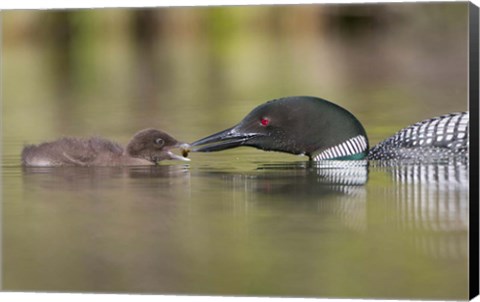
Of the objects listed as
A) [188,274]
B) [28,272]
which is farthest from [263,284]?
[28,272]

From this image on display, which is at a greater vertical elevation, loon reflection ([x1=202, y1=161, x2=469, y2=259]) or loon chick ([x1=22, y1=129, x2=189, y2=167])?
loon chick ([x1=22, y1=129, x2=189, y2=167])

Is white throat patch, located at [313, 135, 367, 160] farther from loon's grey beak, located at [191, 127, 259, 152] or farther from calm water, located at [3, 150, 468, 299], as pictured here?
loon's grey beak, located at [191, 127, 259, 152]

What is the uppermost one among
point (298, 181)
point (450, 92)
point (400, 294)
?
point (450, 92)

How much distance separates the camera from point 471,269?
16.3ft

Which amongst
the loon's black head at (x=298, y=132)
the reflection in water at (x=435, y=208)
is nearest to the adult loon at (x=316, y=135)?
the loon's black head at (x=298, y=132)

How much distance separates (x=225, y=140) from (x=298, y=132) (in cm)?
30

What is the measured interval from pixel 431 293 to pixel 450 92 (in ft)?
2.48

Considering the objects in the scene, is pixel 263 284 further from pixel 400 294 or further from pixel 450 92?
pixel 450 92

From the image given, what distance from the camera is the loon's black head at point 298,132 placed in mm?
5359

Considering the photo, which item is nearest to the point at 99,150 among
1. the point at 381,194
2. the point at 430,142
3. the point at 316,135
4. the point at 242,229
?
the point at 242,229

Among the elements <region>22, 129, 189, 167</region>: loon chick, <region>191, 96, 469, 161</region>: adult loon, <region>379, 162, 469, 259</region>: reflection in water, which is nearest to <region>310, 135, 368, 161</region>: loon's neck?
<region>191, 96, 469, 161</region>: adult loon

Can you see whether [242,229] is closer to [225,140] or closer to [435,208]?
[225,140]

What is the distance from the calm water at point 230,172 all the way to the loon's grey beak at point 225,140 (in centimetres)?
3

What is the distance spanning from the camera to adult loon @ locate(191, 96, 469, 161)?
529 cm
